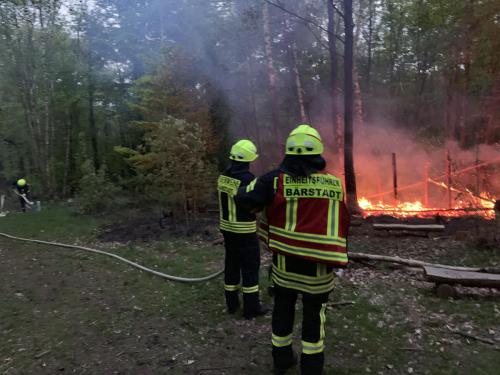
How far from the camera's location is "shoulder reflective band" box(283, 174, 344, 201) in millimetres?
2805

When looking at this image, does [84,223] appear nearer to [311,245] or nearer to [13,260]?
[13,260]

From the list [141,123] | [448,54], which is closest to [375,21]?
[448,54]

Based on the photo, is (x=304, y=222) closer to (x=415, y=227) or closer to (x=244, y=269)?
(x=244, y=269)

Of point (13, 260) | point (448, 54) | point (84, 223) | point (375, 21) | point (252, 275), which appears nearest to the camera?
point (252, 275)

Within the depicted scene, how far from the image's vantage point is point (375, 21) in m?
21.7

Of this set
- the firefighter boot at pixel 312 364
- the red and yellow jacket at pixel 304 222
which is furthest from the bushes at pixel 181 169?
the firefighter boot at pixel 312 364

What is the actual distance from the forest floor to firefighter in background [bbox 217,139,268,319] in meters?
0.31

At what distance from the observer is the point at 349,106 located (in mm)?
9312

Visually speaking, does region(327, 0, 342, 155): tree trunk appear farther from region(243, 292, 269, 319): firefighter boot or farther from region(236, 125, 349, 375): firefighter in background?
region(236, 125, 349, 375): firefighter in background

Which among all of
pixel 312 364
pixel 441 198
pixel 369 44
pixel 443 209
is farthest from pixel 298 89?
pixel 312 364

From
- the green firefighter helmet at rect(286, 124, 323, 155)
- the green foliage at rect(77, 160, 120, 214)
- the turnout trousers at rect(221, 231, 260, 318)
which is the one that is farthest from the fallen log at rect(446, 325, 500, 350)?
the green foliage at rect(77, 160, 120, 214)

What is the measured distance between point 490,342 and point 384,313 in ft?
3.53

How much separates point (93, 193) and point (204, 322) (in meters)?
9.69

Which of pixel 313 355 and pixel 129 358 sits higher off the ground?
pixel 313 355
